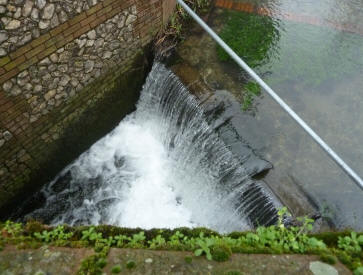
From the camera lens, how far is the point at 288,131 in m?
4.64

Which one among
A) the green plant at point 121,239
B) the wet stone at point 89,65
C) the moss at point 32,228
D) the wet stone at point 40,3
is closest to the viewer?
the green plant at point 121,239

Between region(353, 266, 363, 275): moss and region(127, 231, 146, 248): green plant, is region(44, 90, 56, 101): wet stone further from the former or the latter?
region(353, 266, 363, 275): moss

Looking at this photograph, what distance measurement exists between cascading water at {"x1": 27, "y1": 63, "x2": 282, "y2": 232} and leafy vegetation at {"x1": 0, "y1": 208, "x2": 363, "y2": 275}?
71.5 inches

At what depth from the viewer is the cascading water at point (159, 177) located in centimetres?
454

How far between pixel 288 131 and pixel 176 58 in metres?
2.37

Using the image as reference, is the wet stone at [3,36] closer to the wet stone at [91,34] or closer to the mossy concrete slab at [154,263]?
the wet stone at [91,34]

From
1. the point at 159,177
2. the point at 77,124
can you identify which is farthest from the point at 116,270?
the point at 77,124

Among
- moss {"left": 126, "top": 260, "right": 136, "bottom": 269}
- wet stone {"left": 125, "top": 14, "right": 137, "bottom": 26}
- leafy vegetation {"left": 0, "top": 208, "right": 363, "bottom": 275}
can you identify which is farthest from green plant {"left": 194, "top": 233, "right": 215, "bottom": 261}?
wet stone {"left": 125, "top": 14, "right": 137, "bottom": 26}

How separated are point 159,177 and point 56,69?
2391mm

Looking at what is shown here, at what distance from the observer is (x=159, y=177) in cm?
546

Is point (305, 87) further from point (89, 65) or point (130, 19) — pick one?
point (89, 65)

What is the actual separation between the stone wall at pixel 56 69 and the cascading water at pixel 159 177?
1.38 feet

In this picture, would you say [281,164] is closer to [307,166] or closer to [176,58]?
[307,166]

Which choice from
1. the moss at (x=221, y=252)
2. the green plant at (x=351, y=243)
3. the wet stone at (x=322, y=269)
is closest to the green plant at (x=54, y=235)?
the moss at (x=221, y=252)
